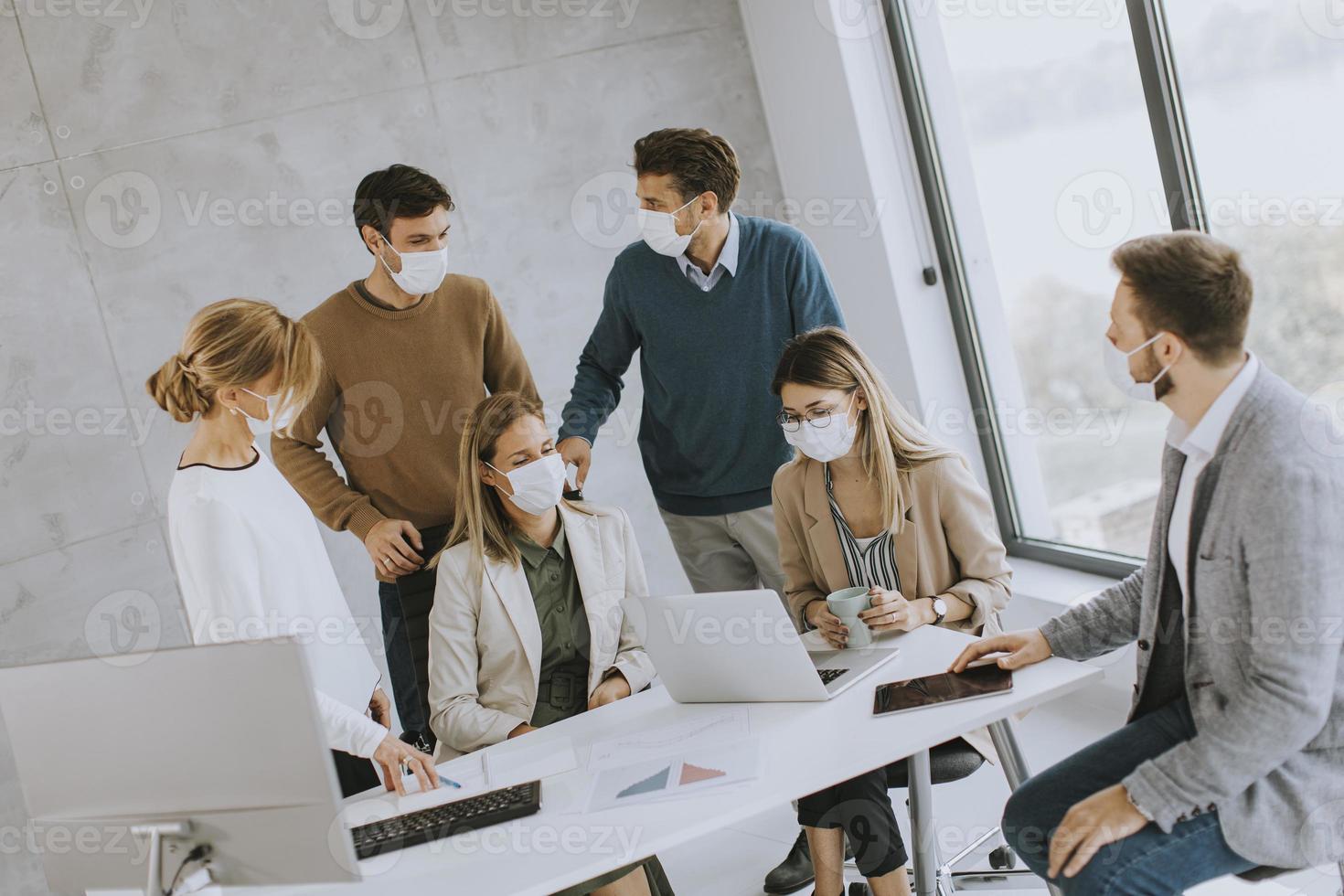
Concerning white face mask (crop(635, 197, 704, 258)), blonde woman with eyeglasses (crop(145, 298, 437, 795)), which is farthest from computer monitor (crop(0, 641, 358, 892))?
white face mask (crop(635, 197, 704, 258))

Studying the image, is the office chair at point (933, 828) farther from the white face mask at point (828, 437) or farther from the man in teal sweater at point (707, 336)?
the man in teal sweater at point (707, 336)

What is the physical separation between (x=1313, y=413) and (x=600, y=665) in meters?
1.46

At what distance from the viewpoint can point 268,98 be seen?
372cm

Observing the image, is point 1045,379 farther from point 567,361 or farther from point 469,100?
point 469,100

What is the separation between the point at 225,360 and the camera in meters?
2.22

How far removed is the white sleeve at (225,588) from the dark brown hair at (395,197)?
98 cm

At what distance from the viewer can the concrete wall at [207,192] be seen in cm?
351

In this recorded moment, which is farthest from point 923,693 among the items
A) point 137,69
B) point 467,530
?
point 137,69

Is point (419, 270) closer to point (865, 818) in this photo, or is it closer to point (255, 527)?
point (255, 527)

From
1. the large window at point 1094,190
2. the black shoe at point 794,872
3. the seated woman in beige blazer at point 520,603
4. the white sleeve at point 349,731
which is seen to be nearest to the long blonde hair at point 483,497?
the seated woman in beige blazer at point 520,603

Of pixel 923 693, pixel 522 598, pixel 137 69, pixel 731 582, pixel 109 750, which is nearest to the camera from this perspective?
pixel 109 750

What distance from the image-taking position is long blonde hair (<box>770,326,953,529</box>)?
2434 millimetres

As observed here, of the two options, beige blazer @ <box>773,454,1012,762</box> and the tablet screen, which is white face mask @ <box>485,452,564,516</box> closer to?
beige blazer @ <box>773,454,1012,762</box>

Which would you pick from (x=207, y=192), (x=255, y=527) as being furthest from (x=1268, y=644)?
(x=207, y=192)
